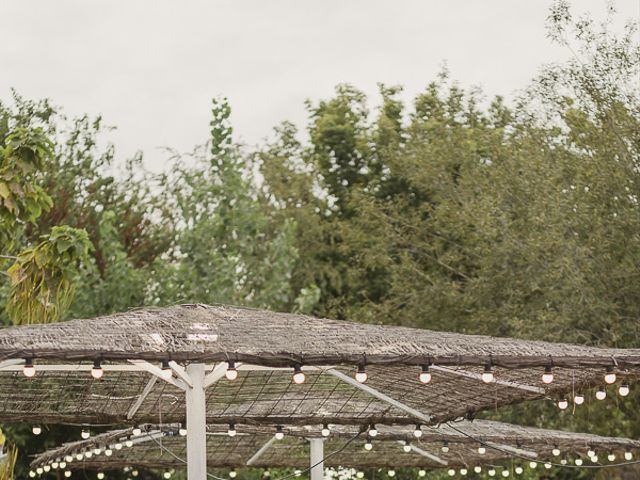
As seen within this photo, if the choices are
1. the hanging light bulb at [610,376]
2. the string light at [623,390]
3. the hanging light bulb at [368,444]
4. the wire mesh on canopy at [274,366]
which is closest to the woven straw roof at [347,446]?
the hanging light bulb at [368,444]

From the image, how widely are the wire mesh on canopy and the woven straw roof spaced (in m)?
1.36

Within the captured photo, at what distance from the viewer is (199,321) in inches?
284

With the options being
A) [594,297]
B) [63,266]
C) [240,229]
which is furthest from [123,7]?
[63,266]

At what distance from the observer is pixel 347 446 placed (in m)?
11.9

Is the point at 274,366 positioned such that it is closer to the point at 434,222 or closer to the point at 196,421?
the point at 196,421

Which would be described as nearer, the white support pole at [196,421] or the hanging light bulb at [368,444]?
the white support pole at [196,421]

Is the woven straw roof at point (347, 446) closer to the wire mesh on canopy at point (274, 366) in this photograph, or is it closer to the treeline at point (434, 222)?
the wire mesh on canopy at point (274, 366)

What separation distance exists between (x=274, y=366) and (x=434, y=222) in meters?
13.4

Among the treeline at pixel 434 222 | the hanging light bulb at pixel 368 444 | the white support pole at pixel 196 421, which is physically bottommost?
the white support pole at pixel 196 421

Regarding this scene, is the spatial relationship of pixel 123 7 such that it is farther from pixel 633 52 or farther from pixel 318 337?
pixel 318 337

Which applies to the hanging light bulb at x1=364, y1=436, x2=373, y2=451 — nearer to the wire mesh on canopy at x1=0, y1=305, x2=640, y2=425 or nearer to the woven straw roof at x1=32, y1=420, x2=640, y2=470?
the woven straw roof at x1=32, y1=420, x2=640, y2=470

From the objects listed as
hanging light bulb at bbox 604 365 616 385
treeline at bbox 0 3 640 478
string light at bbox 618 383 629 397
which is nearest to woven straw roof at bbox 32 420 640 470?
treeline at bbox 0 3 640 478

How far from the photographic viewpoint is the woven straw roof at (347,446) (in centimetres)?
1083

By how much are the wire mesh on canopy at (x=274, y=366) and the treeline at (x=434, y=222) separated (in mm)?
994
